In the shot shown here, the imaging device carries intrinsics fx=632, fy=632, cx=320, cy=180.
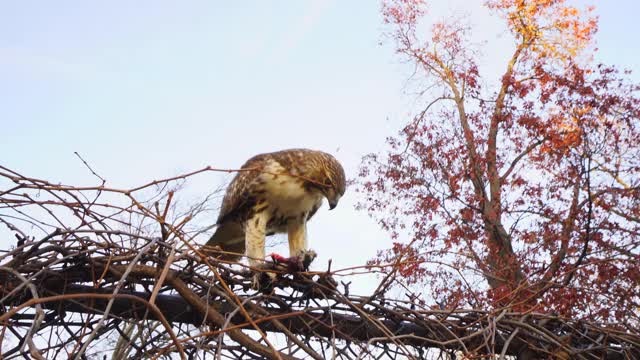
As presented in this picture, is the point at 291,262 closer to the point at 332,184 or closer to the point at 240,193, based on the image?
the point at 332,184

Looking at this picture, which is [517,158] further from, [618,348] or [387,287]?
[387,287]

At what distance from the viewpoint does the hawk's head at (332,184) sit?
3.62 meters

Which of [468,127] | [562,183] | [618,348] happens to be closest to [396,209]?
[468,127]

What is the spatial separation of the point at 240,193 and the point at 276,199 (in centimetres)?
24

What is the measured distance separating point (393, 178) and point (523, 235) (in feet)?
8.39

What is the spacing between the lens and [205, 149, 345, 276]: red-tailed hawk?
3.63 meters

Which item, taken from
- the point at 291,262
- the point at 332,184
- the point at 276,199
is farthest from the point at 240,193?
the point at 291,262

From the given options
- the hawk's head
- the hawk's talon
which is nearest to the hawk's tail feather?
the hawk's head

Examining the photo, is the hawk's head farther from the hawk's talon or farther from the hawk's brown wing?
the hawk's talon

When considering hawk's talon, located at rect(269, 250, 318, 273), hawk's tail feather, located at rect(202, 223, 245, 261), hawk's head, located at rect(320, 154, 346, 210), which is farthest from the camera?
hawk's tail feather, located at rect(202, 223, 245, 261)

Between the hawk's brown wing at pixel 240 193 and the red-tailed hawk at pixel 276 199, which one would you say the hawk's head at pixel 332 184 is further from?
the hawk's brown wing at pixel 240 193

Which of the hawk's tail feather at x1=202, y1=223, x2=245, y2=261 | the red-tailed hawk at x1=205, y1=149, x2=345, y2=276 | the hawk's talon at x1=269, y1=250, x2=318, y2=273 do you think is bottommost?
the hawk's talon at x1=269, y1=250, x2=318, y2=273

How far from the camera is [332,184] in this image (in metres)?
3.62

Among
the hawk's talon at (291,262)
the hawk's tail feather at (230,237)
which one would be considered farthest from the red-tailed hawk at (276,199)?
the hawk's talon at (291,262)
